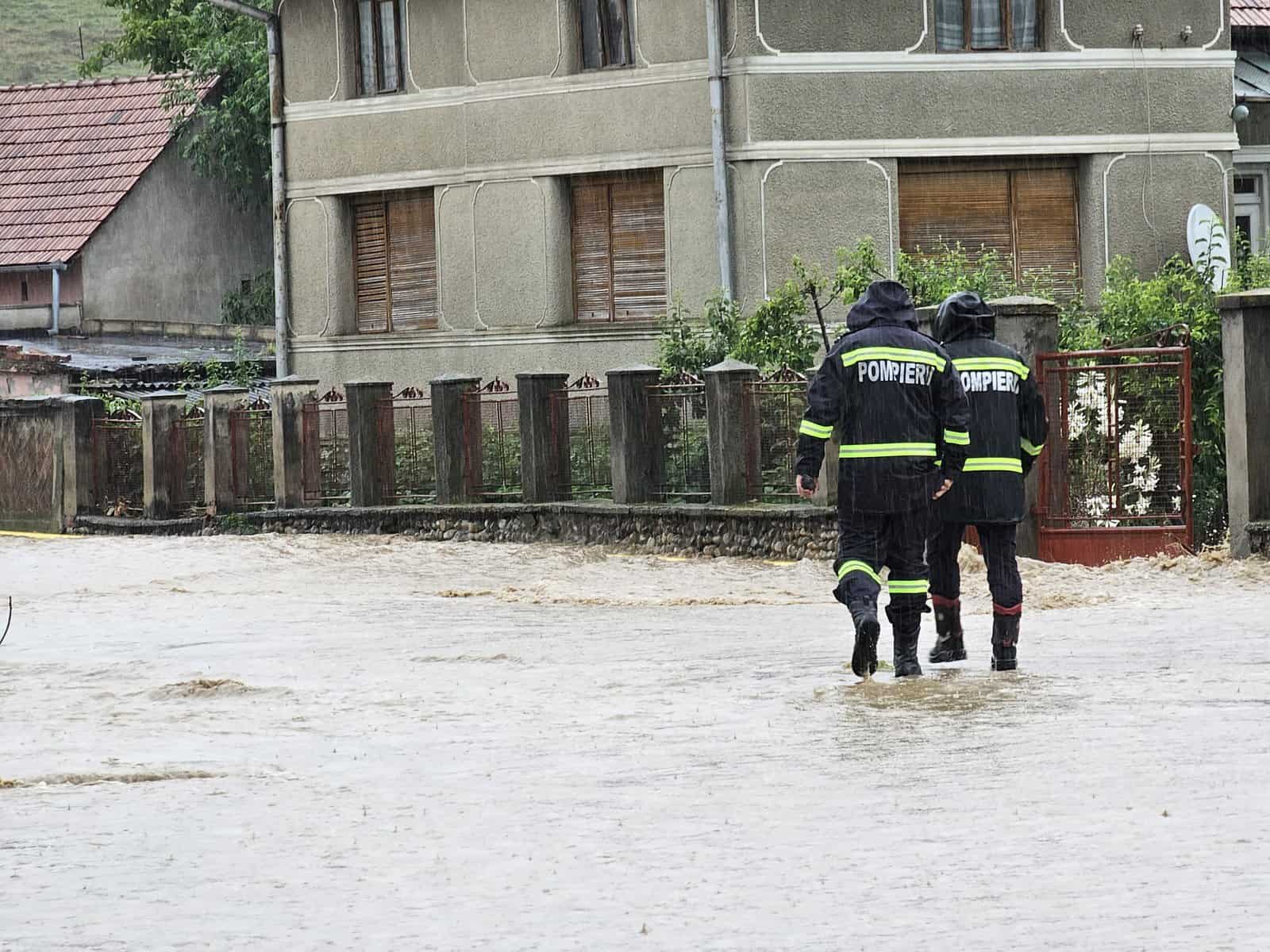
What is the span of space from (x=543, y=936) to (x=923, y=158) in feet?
69.1

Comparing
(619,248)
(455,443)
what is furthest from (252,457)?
(619,248)

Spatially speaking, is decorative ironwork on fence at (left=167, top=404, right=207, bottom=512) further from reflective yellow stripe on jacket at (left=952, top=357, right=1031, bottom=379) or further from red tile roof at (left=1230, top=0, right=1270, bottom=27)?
reflective yellow stripe on jacket at (left=952, top=357, right=1031, bottom=379)

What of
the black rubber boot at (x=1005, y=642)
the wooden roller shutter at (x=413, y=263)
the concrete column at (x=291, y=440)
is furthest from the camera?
the wooden roller shutter at (x=413, y=263)

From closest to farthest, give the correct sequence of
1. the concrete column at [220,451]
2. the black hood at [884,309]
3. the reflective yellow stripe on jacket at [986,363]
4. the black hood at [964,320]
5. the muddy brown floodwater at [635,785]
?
1. the muddy brown floodwater at [635,785]
2. the black hood at [884,309]
3. the reflective yellow stripe on jacket at [986,363]
4. the black hood at [964,320]
5. the concrete column at [220,451]

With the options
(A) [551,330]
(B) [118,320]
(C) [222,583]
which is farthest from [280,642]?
(B) [118,320]

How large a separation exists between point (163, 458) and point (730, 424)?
883 centimetres

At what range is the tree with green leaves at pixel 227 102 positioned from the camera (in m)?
39.3

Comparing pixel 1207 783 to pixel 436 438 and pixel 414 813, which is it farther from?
pixel 436 438

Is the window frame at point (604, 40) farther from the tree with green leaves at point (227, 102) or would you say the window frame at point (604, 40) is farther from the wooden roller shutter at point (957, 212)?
the tree with green leaves at point (227, 102)

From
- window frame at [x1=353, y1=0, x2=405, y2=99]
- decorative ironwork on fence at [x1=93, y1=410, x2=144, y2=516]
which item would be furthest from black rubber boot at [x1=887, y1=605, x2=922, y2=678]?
window frame at [x1=353, y1=0, x2=405, y2=99]

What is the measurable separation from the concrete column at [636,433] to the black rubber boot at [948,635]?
976 centimetres

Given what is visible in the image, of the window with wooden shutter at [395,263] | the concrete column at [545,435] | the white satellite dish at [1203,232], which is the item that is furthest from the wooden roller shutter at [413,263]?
the white satellite dish at [1203,232]

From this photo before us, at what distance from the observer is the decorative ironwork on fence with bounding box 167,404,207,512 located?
26.2 meters

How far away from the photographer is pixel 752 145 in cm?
2561
